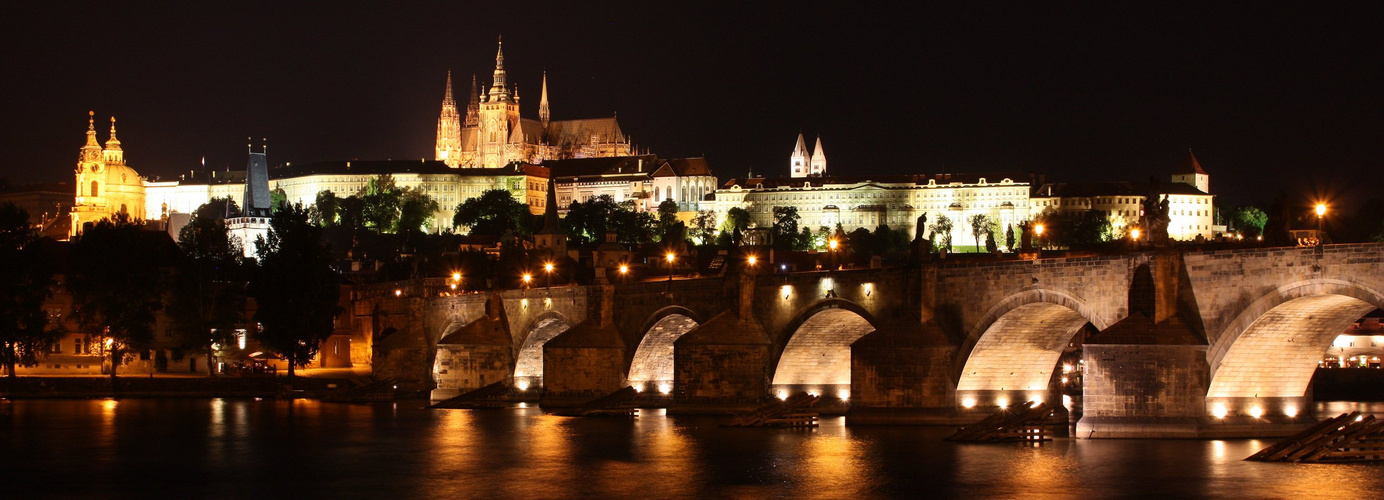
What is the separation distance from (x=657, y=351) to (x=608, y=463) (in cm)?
2180

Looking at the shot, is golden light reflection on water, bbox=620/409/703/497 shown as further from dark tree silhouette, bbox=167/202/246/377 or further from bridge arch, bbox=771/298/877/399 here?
dark tree silhouette, bbox=167/202/246/377

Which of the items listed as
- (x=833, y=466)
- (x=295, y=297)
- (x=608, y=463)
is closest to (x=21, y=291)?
(x=295, y=297)

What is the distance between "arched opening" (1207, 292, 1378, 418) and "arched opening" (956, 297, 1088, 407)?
6.67m

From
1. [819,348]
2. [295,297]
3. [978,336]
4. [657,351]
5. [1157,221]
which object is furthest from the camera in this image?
[295,297]

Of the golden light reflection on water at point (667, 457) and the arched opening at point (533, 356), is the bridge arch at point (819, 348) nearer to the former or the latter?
the golden light reflection on water at point (667, 457)

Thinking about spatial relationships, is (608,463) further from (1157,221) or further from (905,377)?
(1157,221)

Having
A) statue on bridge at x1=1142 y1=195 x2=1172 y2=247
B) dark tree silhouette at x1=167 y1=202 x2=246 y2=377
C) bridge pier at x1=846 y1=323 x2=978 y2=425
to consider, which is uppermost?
statue on bridge at x1=1142 y1=195 x2=1172 y2=247

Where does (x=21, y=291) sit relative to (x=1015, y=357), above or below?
above

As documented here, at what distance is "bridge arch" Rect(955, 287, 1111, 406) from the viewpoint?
47.5 m

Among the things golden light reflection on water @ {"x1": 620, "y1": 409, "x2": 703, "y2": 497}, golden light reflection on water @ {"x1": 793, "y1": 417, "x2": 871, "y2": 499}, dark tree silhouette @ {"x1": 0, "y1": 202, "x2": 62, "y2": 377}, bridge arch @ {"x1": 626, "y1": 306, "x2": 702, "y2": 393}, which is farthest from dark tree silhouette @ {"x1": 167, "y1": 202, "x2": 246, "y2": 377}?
golden light reflection on water @ {"x1": 793, "y1": 417, "x2": 871, "y2": 499}

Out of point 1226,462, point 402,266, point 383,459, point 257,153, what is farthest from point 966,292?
point 257,153

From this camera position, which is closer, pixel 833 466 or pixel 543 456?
pixel 833 466

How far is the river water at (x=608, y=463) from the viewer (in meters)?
37.6

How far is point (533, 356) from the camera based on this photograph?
2950 inches
